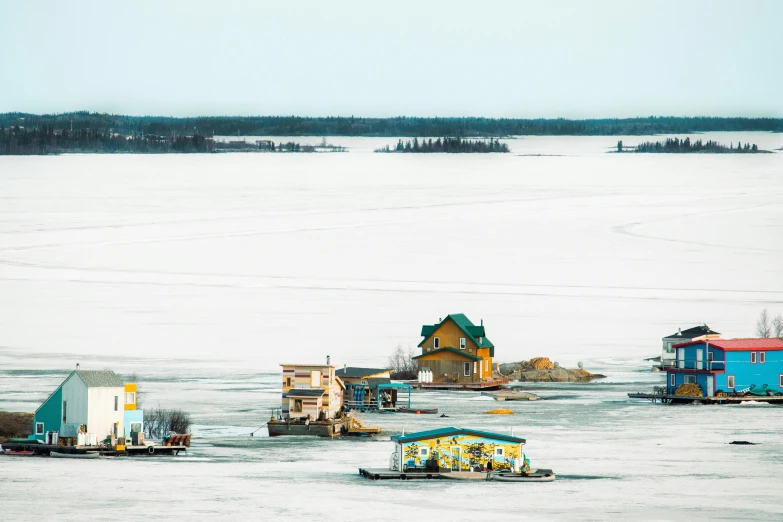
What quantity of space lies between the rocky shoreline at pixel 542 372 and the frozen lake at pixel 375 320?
202 cm

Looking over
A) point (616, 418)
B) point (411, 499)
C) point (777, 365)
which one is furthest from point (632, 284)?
point (411, 499)

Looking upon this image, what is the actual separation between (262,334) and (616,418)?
29572mm

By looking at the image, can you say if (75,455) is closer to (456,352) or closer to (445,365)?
(456,352)

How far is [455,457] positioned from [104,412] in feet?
35.5

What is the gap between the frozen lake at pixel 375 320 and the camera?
133 ft

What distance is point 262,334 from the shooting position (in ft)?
270

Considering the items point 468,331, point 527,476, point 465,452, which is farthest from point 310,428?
point 468,331

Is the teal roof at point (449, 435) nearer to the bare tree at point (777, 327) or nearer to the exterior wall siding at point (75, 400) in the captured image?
the exterior wall siding at point (75, 400)

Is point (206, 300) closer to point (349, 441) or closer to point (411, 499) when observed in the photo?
point (349, 441)

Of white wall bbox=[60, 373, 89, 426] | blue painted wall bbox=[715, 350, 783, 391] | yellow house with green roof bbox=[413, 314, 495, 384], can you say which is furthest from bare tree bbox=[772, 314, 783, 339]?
white wall bbox=[60, 373, 89, 426]

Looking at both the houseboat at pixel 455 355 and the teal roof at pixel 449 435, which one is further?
the houseboat at pixel 455 355

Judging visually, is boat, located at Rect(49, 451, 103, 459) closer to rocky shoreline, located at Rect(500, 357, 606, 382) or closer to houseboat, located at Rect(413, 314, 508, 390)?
houseboat, located at Rect(413, 314, 508, 390)

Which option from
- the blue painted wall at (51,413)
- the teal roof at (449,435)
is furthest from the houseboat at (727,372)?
the blue painted wall at (51,413)

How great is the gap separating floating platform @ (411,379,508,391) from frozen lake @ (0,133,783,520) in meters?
2.58
